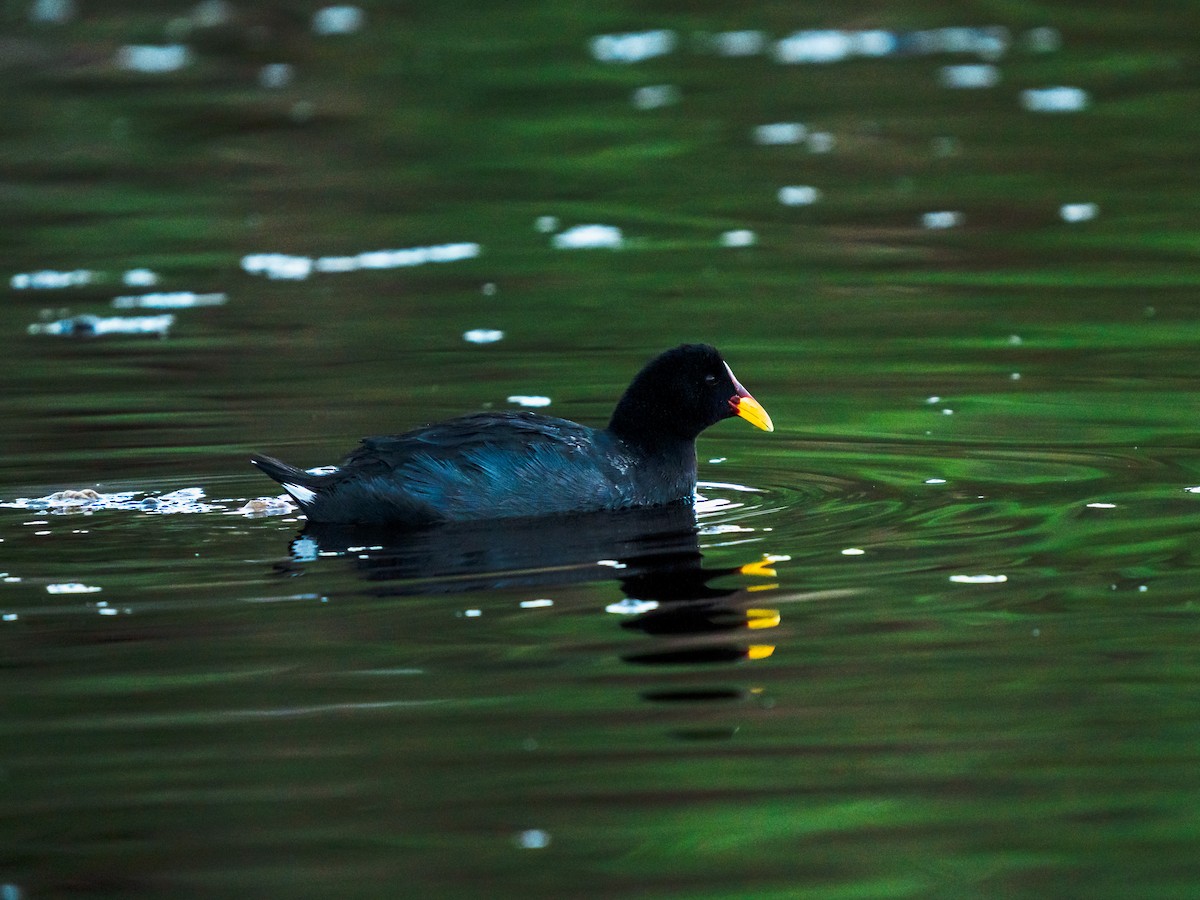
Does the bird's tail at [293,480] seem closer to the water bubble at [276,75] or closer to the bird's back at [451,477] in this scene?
the bird's back at [451,477]

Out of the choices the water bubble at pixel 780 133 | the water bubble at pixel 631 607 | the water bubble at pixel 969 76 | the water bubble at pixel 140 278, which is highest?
the water bubble at pixel 969 76

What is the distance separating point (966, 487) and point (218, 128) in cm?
1265

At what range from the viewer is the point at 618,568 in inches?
290

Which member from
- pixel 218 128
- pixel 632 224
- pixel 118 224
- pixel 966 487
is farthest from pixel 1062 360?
pixel 218 128

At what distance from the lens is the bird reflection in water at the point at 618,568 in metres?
6.27

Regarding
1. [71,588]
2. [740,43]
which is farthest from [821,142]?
[71,588]

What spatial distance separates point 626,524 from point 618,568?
88 cm

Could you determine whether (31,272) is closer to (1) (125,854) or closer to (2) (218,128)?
(2) (218,128)

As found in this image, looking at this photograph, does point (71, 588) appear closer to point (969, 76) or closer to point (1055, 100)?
point (1055, 100)

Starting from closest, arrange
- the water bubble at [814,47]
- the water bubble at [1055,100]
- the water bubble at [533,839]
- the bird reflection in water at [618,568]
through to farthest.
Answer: the water bubble at [533,839]
the bird reflection in water at [618,568]
the water bubble at [1055,100]
the water bubble at [814,47]

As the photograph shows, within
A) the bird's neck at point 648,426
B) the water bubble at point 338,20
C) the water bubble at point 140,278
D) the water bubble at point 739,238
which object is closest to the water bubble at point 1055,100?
the water bubble at point 739,238

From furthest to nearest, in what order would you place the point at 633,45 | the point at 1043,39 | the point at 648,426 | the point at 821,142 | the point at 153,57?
the point at 153,57 < the point at 633,45 < the point at 1043,39 < the point at 821,142 < the point at 648,426

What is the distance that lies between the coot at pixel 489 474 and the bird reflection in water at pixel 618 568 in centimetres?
7

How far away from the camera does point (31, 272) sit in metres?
14.6
